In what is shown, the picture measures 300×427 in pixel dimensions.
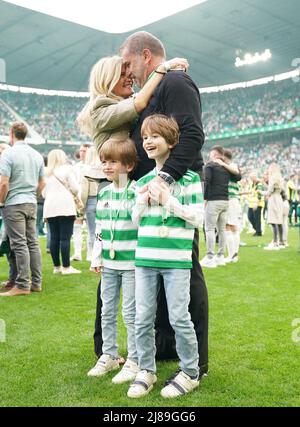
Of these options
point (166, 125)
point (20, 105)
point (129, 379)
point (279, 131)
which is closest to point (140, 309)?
point (129, 379)

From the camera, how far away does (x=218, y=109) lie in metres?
45.6

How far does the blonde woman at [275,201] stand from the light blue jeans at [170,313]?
8.30 m

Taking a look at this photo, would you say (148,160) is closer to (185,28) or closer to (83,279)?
(83,279)

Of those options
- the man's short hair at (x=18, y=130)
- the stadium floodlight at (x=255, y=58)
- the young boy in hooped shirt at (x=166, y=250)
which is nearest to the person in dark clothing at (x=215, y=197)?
the man's short hair at (x=18, y=130)

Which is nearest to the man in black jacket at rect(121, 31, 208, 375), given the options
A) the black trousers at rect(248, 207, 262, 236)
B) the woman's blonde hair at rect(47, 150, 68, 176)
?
the woman's blonde hair at rect(47, 150, 68, 176)

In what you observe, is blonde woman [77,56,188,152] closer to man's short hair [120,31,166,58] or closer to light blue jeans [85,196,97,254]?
man's short hair [120,31,166,58]

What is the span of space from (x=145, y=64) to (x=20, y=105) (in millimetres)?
42366

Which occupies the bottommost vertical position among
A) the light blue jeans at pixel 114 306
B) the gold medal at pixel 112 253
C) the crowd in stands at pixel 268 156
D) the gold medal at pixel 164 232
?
the light blue jeans at pixel 114 306

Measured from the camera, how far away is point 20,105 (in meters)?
43.1

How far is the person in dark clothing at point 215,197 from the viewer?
794 centimetres

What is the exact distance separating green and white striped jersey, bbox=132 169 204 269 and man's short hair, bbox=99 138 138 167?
38 centimetres

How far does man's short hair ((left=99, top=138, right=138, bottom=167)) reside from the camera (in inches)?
119

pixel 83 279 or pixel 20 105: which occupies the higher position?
pixel 20 105

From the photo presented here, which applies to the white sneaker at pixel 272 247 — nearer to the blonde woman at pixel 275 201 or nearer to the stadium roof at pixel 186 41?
the blonde woman at pixel 275 201
